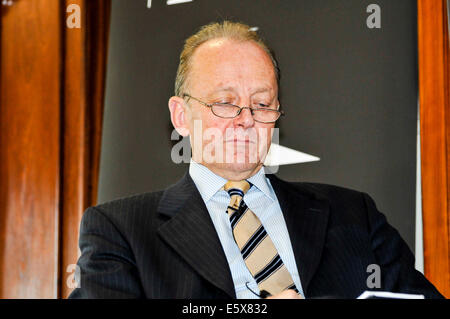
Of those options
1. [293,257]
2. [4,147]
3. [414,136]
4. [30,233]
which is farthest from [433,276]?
[4,147]

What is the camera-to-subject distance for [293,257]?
1626 mm

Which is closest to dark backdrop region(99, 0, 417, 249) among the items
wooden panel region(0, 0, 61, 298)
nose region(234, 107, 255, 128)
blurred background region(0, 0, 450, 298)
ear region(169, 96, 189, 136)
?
blurred background region(0, 0, 450, 298)

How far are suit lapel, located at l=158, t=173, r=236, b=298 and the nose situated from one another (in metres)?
0.24

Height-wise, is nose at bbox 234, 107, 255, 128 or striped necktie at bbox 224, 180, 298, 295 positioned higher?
nose at bbox 234, 107, 255, 128

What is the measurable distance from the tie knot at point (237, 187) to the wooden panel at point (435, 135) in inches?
25.7

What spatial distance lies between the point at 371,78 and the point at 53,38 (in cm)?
124

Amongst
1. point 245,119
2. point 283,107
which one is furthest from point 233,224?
point 283,107

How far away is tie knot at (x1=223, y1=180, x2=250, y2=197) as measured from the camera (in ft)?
5.64

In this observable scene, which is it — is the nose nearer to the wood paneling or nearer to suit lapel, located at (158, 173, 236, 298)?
suit lapel, located at (158, 173, 236, 298)

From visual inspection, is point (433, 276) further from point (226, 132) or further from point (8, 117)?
point (8, 117)

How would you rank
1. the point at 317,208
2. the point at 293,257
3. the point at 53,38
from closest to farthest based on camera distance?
the point at 293,257, the point at 317,208, the point at 53,38

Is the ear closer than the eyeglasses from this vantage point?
No

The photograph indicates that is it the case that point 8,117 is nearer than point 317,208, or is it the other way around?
point 317,208

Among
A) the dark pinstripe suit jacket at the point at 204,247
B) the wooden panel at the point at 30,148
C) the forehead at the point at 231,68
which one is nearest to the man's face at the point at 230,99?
the forehead at the point at 231,68
